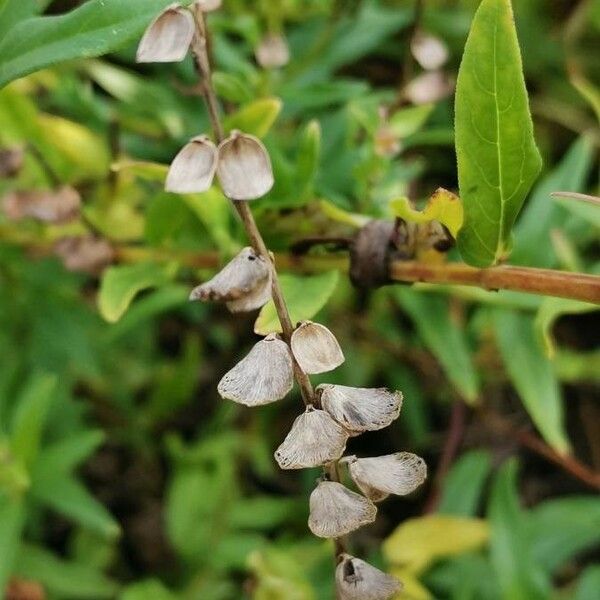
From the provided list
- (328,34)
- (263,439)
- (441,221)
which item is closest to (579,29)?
(328,34)

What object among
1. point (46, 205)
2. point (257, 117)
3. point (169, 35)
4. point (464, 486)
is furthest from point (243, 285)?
point (464, 486)

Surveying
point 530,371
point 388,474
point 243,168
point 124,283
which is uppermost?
point 243,168

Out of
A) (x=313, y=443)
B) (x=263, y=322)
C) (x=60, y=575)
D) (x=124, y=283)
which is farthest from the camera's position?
(x=60, y=575)

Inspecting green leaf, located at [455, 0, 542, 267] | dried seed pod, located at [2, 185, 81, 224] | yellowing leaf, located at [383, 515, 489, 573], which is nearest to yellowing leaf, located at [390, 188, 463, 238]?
green leaf, located at [455, 0, 542, 267]

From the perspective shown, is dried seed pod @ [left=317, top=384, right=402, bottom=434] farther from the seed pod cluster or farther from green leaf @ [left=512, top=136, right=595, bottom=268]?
green leaf @ [left=512, top=136, right=595, bottom=268]

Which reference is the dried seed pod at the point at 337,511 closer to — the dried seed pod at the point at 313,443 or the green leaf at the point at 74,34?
the dried seed pod at the point at 313,443

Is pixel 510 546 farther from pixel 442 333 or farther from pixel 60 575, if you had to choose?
pixel 60 575

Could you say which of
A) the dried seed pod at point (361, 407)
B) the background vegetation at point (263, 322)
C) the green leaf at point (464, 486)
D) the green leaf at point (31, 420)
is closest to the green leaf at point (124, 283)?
the background vegetation at point (263, 322)
